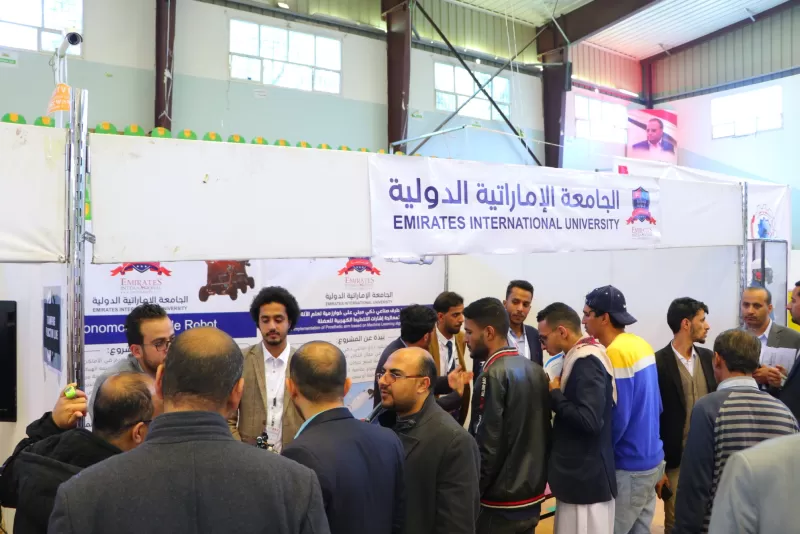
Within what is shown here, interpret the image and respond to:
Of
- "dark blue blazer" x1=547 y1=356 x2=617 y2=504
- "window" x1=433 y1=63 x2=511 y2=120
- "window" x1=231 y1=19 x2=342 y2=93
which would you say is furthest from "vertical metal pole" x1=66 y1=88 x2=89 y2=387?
"window" x1=433 y1=63 x2=511 y2=120

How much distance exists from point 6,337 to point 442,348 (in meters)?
2.50

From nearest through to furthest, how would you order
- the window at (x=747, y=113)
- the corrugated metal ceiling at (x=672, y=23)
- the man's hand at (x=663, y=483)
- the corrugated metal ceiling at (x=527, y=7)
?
the man's hand at (x=663, y=483) → the corrugated metal ceiling at (x=527, y=7) → the corrugated metal ceiling at (x=672, y=23) → the window at (x=747, y=113)

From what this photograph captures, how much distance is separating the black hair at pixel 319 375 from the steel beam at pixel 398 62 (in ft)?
25.2

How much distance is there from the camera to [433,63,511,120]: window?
32.0ft

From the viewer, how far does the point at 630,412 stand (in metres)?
2.79

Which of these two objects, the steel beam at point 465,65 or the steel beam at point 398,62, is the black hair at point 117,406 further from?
the steel beam at point 465,65

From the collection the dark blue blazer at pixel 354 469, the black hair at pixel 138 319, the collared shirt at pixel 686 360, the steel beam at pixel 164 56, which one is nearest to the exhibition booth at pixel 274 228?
the black hair at pixel 138 319

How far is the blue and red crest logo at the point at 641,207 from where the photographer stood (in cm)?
366

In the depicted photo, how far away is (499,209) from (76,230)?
6.22ft

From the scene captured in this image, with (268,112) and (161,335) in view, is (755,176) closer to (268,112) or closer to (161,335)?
(268,112)

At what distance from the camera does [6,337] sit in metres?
3.48

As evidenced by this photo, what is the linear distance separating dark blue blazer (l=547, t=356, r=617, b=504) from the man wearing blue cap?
0.71ft

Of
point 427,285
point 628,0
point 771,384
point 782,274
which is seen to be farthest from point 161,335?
point 628,0

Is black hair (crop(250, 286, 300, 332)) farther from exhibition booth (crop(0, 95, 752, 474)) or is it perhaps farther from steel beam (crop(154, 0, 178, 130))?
steel beam (crop(154, 0, 178, 130))
